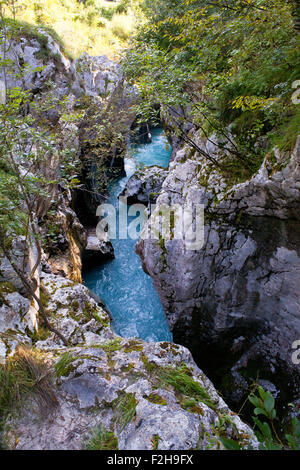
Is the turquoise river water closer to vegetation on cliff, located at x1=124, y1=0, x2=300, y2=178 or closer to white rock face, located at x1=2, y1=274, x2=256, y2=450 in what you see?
vegetation on cliff, located at x1=124, y1=0, x2=300, y2=178

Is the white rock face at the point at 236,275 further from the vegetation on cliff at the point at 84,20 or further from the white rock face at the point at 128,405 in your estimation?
the vegetation on cliff at the point at 84,20

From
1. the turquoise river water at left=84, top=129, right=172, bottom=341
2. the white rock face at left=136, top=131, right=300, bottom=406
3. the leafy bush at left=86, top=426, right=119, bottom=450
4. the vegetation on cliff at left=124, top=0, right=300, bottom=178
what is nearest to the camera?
the leafy bush at left=86, top=426, right=119, bottom=450

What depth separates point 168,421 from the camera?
84.7 inches

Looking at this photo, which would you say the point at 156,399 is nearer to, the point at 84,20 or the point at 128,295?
the point at 128,295

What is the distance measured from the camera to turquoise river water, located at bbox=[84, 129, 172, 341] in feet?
26.7

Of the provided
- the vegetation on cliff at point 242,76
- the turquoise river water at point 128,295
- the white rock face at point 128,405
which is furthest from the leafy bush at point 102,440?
the turquoise river water at point 128,295

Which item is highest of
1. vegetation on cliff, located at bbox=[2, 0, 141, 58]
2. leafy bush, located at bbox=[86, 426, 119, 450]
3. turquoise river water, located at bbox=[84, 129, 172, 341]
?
vegetation on cliff, located at bbox=[2, 0, 141, 58]

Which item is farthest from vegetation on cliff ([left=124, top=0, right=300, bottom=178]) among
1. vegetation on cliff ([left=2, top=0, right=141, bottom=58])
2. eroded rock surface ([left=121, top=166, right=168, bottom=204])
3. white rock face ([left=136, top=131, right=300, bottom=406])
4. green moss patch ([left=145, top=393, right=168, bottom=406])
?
vegetation on cliff ([left=2, top=0, right=141, bottom=58])

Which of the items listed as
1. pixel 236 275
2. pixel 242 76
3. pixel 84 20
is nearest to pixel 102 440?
pixel 236 275

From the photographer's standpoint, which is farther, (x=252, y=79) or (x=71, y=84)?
(x=71, y=84)

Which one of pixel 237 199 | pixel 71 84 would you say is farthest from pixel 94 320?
pixel 71 84

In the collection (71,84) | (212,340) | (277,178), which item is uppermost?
(71,84)

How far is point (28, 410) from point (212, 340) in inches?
188
